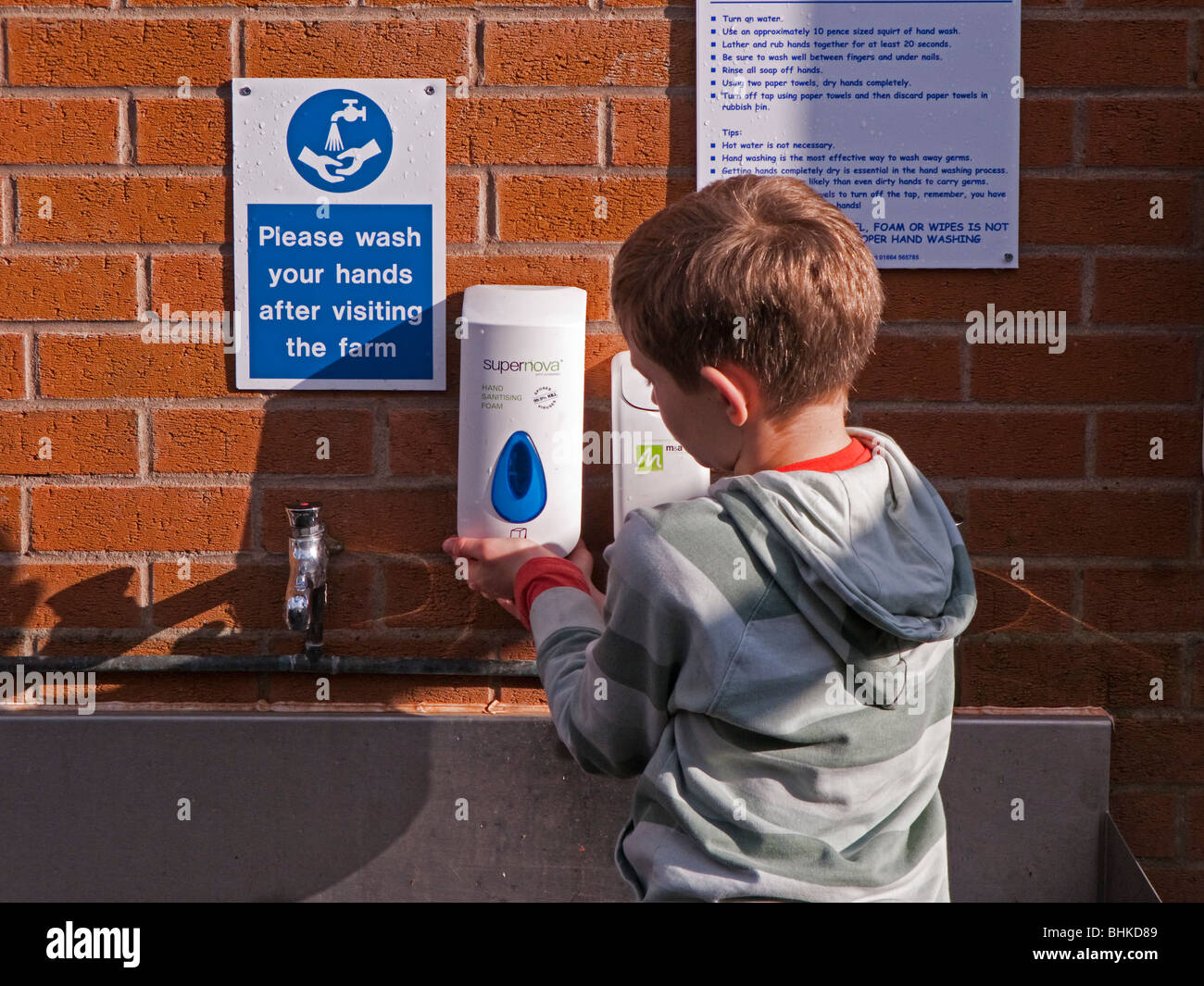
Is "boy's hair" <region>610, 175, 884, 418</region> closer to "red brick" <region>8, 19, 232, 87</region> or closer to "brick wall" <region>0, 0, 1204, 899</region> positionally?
"brick wall" <region>0, 0, 1204, 899</region>

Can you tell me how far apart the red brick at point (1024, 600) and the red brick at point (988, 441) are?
101mm

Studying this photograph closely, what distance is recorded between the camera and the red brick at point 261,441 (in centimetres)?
152

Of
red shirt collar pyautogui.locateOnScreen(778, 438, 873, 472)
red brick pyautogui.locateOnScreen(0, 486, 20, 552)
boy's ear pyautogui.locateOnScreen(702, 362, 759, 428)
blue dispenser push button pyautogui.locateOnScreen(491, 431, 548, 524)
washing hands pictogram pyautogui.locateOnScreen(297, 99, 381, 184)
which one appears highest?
washing hands pictogram pyautogui.locateOnScreen(297, 99, 381, 184)

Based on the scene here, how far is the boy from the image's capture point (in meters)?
0.97

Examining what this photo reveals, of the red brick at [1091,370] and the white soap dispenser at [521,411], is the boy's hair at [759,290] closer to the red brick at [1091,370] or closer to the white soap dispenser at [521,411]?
the white soap dispenser at [521,411]

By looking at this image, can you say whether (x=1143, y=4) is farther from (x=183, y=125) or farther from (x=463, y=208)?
(x=183, y=125)

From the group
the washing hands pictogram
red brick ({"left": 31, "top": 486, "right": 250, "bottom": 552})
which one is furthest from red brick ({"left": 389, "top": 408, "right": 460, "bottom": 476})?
the washing hands pictogram

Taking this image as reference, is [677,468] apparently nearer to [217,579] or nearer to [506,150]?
[506,150]

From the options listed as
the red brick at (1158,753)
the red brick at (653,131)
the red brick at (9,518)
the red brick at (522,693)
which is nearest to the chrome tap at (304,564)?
the red brick at (522,693)

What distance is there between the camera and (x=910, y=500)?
1.05m

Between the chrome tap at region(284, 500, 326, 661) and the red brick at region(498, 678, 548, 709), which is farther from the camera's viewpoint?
the red brick at region(498, 678, 548, 709)

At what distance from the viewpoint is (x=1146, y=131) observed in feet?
4.84

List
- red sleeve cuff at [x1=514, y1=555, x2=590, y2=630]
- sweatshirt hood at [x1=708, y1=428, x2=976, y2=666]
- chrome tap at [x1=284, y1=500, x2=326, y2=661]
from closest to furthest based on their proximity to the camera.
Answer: sweatshirt hood at [x1=708, y1=428, x2=976, y2=666], red sleeve cuff at [x1=514, y1=555, x2=590, y2=630], chrome tap at [x1=284, y1=500, x2=326, y2=661]
